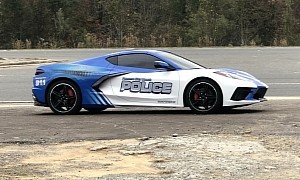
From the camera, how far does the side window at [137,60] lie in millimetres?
11891

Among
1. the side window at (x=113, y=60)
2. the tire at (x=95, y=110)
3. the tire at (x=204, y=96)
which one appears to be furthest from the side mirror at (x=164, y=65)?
the tire at (x=95, y=110)

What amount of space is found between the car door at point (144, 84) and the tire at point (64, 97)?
2.17 feet

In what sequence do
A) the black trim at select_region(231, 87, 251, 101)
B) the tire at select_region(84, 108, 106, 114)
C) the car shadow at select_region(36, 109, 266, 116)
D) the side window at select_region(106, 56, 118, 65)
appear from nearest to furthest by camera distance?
the black trim at select_region(231, 87, 251, 101), the car shadow at select_region(36, 109, 266, 116), the side window at select_region(106, 56, 118, 65), the tire at select_region(84, 108, 106, 114)

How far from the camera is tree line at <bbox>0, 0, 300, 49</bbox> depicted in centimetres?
4250

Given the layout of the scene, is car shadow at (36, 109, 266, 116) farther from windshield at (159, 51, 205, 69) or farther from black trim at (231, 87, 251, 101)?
windshield at (159, 51, 205, 69)

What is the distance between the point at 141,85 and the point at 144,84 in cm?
6

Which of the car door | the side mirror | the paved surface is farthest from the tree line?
the side mirror

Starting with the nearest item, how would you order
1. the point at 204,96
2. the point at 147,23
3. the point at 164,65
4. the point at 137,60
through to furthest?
the point at 204,96
the point at 164,65
the point at 137,60
the point at 147,23

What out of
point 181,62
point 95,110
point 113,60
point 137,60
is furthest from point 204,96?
point 95,110

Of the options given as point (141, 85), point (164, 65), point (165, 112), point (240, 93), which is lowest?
point (165, 112)

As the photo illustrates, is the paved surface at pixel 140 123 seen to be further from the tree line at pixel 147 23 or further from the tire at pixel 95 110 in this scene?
the tree line at pixel 147 23

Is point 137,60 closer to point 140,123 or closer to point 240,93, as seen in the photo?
point 140,123

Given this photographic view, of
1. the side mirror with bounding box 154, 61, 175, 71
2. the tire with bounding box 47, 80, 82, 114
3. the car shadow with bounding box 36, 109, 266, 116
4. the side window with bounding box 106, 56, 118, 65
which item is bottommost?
the car shadow with bounding box 36, 109, 266, 116

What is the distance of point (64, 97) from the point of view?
12055 mm
